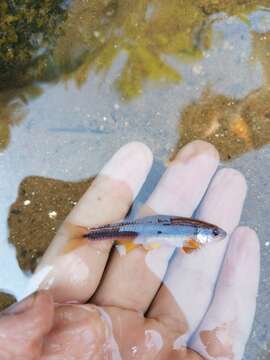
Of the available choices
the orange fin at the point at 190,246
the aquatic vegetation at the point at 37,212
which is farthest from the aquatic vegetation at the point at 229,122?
the aquatic vegetation at the point at 37,212

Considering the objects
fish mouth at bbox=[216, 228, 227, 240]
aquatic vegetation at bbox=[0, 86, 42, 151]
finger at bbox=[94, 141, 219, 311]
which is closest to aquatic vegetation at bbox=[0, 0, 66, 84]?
aquatic vegetation at bbox=[0, 86, 42, 151]

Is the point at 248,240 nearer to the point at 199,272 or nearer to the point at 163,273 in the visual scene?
the point at 199,272

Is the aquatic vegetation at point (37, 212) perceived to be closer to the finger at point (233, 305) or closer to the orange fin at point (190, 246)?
the orange fin at point (190, 246)

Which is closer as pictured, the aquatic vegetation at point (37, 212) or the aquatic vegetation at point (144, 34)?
the aquatic vegetation at point (37, 212)

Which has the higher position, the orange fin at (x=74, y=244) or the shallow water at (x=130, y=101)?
the shallow water at (x=130, y=101)

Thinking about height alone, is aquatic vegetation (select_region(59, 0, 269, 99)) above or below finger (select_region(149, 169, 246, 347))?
above

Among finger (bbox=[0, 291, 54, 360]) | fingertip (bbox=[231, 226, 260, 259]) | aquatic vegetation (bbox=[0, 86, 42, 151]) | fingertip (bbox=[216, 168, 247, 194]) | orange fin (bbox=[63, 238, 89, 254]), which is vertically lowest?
fingertip (bbox=[231, 226, 260, 259])

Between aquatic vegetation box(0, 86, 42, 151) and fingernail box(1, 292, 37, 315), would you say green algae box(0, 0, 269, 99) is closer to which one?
aquatic vegetation box(0, 86, 42, 151)
